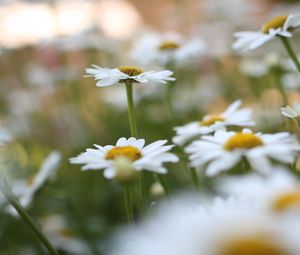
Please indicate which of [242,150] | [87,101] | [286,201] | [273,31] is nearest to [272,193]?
[286,201]

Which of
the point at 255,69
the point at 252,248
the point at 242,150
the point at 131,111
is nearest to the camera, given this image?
the point at 252,248

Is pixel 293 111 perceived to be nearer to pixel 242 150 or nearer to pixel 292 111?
pixel 292 111

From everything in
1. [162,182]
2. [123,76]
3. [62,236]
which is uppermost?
[123,76]

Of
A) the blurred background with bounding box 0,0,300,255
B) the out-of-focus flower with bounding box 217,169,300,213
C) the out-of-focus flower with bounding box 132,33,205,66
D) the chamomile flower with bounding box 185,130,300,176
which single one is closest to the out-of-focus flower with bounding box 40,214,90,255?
the blurred background with bounding box 0,0,300,255

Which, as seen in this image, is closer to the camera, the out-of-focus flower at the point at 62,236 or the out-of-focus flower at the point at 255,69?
the out-of-focus flower at the point at 62,236

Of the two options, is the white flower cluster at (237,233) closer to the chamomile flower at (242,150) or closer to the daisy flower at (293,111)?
the chamomile flower at (242,150)

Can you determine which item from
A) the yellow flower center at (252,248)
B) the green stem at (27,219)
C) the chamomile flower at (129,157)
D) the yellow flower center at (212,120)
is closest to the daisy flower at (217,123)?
the yellow flower center at (212,120)

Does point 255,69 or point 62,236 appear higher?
point 255,69
